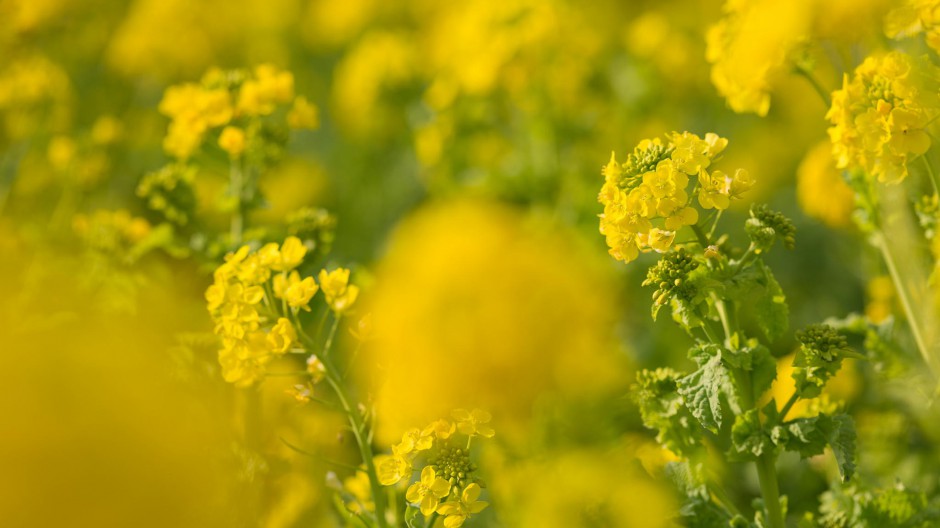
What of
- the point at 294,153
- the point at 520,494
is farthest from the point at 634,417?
the point at 294,153

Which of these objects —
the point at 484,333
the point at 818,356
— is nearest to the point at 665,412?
the point at 818,356

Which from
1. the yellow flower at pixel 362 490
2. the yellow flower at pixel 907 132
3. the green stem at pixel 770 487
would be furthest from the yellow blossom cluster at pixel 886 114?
the yellow flower at pixel 362 490

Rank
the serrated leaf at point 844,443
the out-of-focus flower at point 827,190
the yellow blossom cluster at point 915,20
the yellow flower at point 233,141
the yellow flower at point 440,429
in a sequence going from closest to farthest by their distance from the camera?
the serrated leaf at point 844,443 → the yellow flower at point 440,429 → the yellow blossom cluster at point 915,20 → the yellow flower at point 233,141 → the out-of-focus flower at point 827,190

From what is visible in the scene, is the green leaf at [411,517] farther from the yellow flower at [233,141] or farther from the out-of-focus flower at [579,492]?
the yellow flower at [233,141]

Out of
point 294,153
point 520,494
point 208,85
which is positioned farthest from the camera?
point 294,153

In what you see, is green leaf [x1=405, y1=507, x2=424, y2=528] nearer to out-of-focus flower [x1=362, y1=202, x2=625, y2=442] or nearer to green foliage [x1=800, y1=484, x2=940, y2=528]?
out-of-focus flower [x1=362, y1=202, x2=625, y2=442]

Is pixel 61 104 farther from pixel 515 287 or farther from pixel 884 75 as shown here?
pixel 884 75

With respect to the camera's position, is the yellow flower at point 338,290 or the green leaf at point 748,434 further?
the yellow flower at point 338,290
